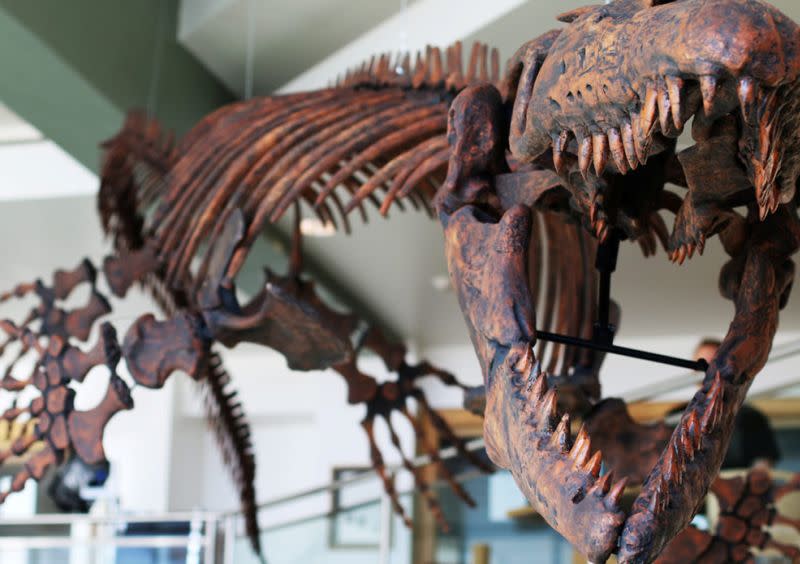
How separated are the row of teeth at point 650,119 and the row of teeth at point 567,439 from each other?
29 centimetres

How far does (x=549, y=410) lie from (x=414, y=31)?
9.42ft

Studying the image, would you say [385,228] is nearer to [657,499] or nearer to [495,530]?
[495,530]

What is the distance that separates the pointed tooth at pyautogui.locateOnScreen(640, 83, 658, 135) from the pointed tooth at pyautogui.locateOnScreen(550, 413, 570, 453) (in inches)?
14.3

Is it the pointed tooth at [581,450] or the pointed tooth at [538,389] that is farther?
the pointed tooth at [538,389]

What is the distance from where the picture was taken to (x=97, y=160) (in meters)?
4.75

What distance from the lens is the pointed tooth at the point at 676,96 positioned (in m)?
1.27

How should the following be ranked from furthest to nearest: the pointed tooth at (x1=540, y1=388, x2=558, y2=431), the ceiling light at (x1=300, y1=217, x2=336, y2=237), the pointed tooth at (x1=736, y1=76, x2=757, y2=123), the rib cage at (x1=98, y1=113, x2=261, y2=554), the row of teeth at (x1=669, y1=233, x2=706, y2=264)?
the ceiling light at (x1=300, y1=217, x2=336, y2=237)
the rib cage at (x1=98, y1=113, x2=261, y2=554)
the row of teeth at (x1=669, y1=233, x2=706, y2=264)
the pointed tooth at (x1=540, y1=388, x2=558, y2=431)
the pointed tooth at (x1=736, y1=76, x2=757, y2=123)

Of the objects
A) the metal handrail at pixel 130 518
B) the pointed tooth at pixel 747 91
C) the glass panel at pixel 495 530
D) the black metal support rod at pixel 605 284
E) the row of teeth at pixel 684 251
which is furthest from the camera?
the metal handrail at pixel 130 518

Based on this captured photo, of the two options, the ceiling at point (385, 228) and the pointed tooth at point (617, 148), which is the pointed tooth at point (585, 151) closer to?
the pointed tooth at point (617, 148)

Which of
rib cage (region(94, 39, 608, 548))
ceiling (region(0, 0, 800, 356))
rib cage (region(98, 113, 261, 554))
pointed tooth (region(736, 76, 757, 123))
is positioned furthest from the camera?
ceiling (region(0, 0, 800, 356))

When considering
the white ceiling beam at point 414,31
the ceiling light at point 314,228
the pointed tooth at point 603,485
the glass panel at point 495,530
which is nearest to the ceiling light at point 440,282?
the ceiling light at point 314,228

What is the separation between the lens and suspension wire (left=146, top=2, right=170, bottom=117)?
457cm

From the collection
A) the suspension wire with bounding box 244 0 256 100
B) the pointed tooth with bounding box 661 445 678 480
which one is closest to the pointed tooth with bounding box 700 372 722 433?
the pointed tooth with bounding box 661 445 678 480

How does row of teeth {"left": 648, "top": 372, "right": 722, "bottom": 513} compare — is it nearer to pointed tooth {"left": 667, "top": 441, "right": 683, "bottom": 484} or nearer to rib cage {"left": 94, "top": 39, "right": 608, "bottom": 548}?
pointed tooth {"left": 667, "top": 441, "right": 683, "bottom": 484}
